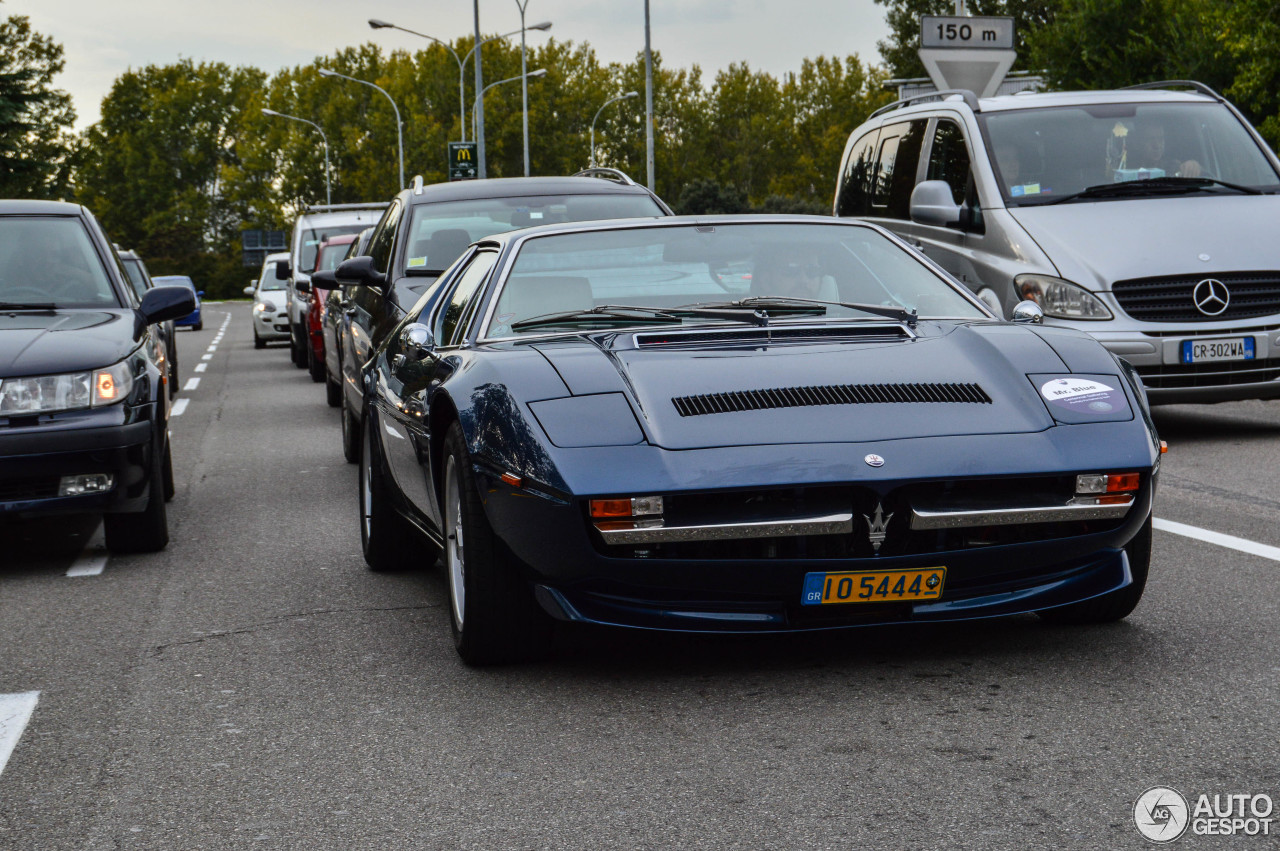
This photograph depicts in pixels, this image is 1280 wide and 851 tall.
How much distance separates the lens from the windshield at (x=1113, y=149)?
35.3 feet

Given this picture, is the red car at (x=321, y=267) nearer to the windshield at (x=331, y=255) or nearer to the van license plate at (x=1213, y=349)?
the windshield at (x=331, y=255)

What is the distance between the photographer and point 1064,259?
9953 mm

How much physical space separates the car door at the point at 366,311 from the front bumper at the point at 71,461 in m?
1.71

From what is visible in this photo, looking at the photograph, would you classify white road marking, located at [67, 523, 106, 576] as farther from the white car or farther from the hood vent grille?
the white car

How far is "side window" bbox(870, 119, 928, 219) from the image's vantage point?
12.4 meters

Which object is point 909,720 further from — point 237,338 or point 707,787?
point 237,338

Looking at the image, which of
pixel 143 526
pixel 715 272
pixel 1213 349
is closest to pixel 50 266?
pixel 143 526

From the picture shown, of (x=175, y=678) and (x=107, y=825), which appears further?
(x=175, y=678)

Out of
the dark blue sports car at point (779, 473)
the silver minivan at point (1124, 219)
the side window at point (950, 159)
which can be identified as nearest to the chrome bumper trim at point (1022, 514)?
the dark blue sports car at point (779, 473)

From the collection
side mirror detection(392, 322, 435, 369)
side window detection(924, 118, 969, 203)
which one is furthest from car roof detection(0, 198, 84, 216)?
side window detection(924, 118, 969, 203)

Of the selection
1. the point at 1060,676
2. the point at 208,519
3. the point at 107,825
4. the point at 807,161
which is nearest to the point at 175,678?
the point at 107,825

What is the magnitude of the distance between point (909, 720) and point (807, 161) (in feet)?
344

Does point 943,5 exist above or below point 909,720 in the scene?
above

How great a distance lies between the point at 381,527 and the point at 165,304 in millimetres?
1838
